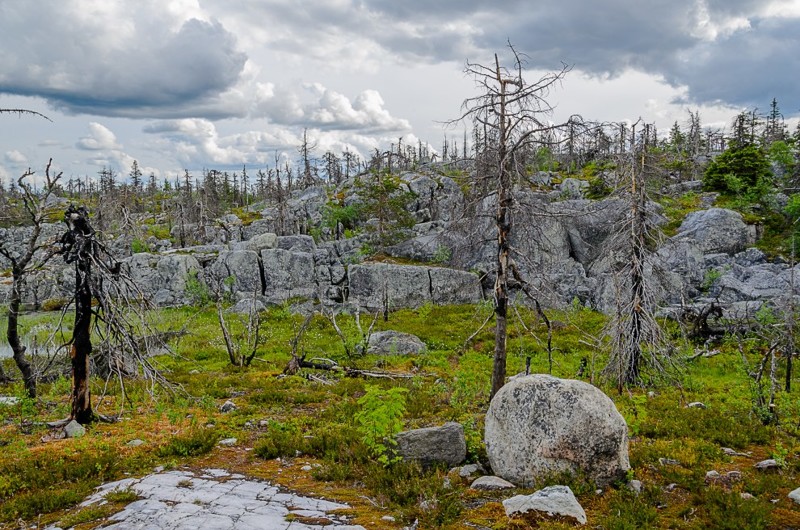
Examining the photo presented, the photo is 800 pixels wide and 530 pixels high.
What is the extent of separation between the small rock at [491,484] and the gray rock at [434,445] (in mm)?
844

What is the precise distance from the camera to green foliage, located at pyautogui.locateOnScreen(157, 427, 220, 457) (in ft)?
31.4

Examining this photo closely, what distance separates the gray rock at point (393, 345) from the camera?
77.9ft

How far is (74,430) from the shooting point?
10148mm

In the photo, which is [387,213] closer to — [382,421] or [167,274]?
[167,274]

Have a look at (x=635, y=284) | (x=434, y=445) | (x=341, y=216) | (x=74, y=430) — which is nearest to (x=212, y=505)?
(x=434, y=445)

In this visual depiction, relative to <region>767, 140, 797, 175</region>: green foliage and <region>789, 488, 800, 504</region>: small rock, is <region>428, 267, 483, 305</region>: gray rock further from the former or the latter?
<region>767, 140, 797, 175</region>: green foliage

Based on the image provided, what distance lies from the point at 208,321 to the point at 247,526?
33.7 metres

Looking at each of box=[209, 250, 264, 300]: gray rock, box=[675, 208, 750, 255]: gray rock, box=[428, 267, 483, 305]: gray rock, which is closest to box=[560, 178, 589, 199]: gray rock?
box=[675, 208, 750, 255]: gray rock

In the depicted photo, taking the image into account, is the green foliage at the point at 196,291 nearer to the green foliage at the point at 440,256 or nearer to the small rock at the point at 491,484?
the green foliage at the point at 440,256

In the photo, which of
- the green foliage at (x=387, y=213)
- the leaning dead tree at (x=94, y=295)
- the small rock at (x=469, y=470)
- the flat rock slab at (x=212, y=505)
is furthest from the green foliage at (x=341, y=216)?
the flat rock slab at (x=212, y=505)

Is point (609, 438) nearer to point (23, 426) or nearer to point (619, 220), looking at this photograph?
point (619, 220)

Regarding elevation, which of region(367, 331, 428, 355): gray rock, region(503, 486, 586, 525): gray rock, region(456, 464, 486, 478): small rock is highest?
region(503, 486, 586, 525): gray rock

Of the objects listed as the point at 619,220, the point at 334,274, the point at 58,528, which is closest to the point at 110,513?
the point at 58,528

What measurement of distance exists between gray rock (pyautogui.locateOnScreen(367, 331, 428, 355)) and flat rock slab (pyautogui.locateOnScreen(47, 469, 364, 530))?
1539 centimetres
